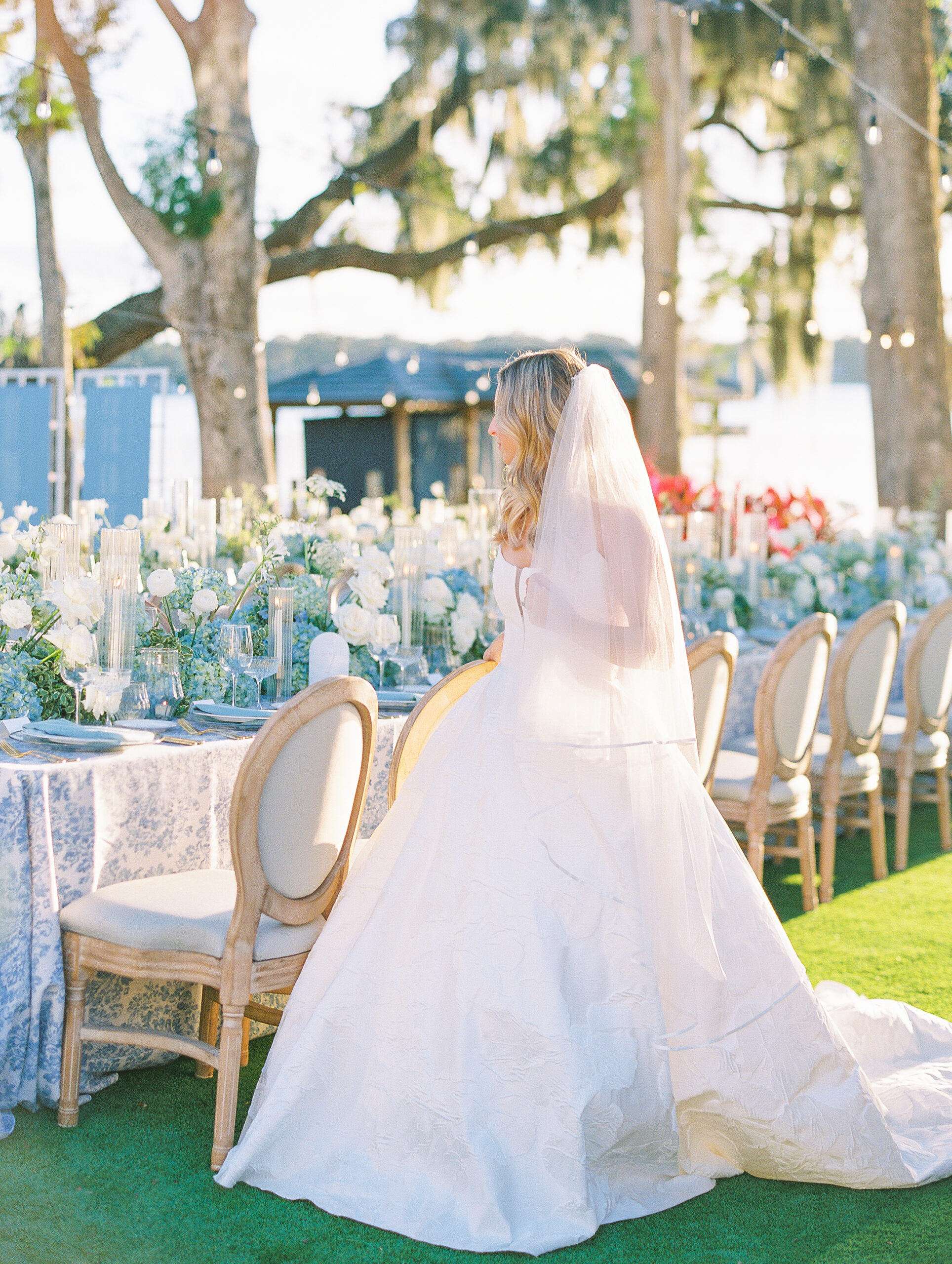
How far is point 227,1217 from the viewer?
239cm

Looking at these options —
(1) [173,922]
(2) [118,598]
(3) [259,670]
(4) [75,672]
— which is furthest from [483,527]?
(1) [173,922]

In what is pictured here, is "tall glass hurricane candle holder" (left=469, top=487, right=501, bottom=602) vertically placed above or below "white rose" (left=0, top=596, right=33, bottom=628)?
above

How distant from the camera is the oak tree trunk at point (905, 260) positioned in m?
9.08

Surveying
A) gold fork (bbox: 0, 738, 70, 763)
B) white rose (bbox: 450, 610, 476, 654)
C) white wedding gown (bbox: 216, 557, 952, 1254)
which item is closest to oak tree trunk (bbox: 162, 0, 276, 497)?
white rose (bbox: 450, 610, 476, 654)

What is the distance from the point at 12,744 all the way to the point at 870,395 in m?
8.03

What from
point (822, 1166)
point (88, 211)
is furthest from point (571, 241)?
point (822, 1166)

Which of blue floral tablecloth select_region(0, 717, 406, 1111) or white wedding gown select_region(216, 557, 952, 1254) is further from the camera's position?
blue floral tablecloth select_region(0, 717, 406, 1111)

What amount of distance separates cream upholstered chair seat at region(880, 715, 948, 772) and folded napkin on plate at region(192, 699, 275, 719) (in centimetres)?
285

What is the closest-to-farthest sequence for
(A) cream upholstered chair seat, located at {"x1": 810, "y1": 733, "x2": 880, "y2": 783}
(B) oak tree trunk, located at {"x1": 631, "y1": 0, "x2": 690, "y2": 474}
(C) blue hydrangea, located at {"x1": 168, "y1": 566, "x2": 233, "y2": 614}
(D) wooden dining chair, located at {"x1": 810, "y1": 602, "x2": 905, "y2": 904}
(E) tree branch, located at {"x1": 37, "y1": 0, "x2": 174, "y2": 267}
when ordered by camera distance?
(C) blue hydrangea, located at {"x1": 168, "y1": 566, "x2": 233, "y2": 614} < (D) wooden dining chair, located at {"x1": 810, "y1": 602, "x2": 905, "y2": 904} < (A) cream upholstered chair seat, located at {"x1": 810, "y1": 733, "x2": 880, "y2": 783} < (E) tree branch, located at {"x1": 37, "y1": 0, "x2": 174, "y2": 267} < (B) oak tree trunk, located at {"x1": 631, "y1": 0, "x2": 690, "y2": 474}

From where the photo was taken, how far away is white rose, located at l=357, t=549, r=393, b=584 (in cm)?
377

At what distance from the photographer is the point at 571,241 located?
14508mm

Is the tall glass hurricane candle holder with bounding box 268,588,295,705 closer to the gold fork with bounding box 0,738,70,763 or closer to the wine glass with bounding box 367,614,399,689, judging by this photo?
the wine glass with bounding box 367,614,399,689

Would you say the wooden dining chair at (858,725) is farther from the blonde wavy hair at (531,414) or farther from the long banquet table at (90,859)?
the long banquet table at (90,859)

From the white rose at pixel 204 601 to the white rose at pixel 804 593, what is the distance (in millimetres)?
3289
